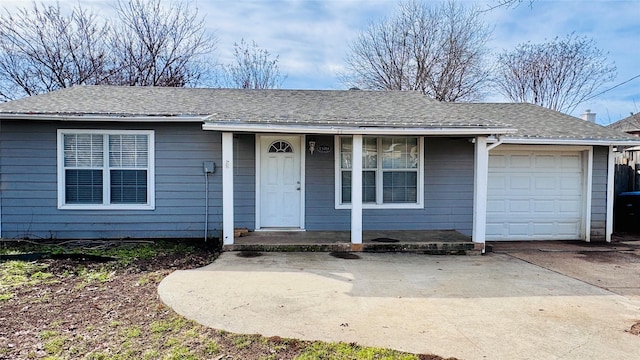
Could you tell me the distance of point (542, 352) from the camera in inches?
129

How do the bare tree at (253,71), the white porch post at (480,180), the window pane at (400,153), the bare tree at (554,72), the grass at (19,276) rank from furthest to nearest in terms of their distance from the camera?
1. the bare tree at (253,71)
2. the bare tree at (554,72)
3. the window pane at (400,153)
4. the white porch post at (480,180)
5. the grass at (19,276)

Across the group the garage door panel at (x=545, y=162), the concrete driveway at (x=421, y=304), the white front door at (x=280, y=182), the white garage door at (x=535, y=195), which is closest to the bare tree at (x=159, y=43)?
the white front door at (x=280, y=182)

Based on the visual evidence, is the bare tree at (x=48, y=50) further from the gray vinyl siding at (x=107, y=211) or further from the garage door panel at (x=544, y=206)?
the garage door panel at (x=544, y=206)

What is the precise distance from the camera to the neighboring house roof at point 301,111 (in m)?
6.96

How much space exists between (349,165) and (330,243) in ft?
6.54

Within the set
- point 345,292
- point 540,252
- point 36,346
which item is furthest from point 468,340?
point 540,252

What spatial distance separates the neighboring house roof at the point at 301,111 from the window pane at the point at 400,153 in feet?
2.35

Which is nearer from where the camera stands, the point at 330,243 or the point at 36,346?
the point at 36,346

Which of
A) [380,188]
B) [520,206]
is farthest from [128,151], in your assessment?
[520,206]

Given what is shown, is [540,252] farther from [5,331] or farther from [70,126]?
[70,126]

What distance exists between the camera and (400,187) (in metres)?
8.55

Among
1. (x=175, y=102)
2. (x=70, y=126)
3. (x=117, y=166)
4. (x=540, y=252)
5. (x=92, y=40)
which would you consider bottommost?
(x=540, y=252)

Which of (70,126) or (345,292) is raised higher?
(70,126)

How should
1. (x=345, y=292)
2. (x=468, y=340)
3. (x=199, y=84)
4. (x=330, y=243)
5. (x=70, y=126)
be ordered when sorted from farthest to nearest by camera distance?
(x=199, y=84) < (x=70, y=126) < (x=330, y=243) < (x=345, y=292) < (x=468, y=340)
